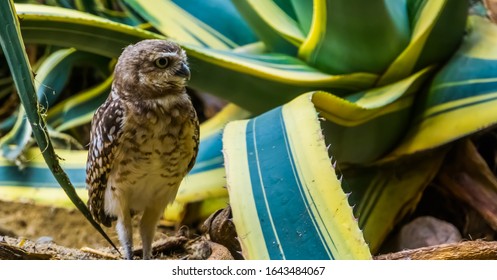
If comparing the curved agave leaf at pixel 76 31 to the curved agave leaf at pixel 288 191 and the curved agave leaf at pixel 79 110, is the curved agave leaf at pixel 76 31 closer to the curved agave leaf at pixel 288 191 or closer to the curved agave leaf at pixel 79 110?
the curved agave leaf at pixel 288 191

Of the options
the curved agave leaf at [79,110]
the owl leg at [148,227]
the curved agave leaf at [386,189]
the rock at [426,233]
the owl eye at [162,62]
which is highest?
the owl eye at [162,62]

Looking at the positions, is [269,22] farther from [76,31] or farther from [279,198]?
[279,198]

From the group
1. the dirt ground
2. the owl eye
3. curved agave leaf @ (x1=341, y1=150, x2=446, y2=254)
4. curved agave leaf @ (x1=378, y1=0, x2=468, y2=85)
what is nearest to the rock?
curved agave leaf @ (x1=341, y1=150, x2=446, y2=254)

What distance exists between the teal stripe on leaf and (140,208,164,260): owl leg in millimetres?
267

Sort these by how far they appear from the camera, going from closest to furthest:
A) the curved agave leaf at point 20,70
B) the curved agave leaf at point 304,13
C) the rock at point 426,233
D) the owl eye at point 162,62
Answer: the curved agave leaf at point 20,70 → the owl eye at point 162,62 → the rock at point 426,233 → the curved agave leaf at point 304,13

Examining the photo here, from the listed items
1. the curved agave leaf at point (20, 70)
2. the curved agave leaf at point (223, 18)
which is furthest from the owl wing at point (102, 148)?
the curved agave leaf at point (223, 18)

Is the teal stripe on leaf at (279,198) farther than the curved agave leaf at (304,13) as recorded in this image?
No

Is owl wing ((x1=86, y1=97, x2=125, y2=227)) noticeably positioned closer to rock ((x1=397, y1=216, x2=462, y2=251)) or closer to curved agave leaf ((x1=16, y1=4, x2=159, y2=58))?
curved agave leaf ((x1=16, y1=4, x2=159, y2=58))

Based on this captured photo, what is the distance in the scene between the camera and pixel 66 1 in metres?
1.92

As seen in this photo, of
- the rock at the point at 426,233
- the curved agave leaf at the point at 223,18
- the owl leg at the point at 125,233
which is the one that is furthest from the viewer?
the curved agave leaf at the point at 223,18

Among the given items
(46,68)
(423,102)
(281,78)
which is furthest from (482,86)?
(46,68)

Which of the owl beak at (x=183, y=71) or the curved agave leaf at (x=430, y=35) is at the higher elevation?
the owl beak at (x=183, y=71)

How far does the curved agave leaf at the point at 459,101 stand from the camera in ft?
5.11

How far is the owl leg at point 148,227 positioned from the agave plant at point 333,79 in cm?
15
